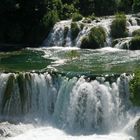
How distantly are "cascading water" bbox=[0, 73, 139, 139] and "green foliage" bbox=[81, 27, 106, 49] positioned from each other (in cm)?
881

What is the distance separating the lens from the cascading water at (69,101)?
821 inches

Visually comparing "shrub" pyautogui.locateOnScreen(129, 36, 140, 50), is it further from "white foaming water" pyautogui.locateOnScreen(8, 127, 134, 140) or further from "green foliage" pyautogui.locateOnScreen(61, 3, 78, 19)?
"white foaming water" pyautogui.locateOnScreen(8, 127, 134, 140)

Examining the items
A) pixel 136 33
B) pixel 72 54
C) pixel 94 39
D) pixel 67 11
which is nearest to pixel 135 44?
pixel 136 33

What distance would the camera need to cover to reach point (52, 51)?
30.1m

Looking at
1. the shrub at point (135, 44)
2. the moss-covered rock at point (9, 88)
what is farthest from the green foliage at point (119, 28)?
the moss-covered rock at point (9, 88)

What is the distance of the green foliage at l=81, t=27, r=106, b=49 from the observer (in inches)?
1202

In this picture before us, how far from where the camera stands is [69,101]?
21.5 metres

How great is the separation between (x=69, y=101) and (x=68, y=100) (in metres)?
0.07

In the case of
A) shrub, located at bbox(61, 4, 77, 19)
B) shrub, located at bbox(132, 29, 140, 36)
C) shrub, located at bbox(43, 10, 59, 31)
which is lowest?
shrub, located at bbox(132, 29, 140, 36)

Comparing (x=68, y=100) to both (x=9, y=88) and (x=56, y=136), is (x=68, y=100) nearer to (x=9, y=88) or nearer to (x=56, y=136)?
(x=56, y=136)

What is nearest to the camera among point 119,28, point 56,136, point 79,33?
point 56,136

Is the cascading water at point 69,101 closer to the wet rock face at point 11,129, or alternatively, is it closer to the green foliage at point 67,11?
the wet rock face at point 11,129

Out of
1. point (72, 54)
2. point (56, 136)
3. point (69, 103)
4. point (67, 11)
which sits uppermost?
point (67, 11)

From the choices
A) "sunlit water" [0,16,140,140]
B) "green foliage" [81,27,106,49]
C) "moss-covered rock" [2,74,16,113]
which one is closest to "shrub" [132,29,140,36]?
"green foliage" [81,27,106,49]
